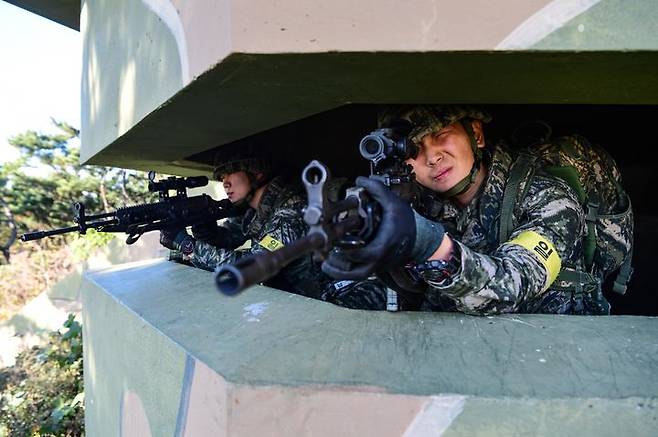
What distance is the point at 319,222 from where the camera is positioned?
929 millimetres

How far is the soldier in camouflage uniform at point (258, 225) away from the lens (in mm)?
2896

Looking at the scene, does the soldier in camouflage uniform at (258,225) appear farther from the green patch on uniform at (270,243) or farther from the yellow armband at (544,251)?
the yellow armband at (544,251)

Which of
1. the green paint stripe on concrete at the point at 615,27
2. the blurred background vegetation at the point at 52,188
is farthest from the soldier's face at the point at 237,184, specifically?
the blurred background vegetation at the point at 52,188

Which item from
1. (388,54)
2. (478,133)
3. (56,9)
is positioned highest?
(56,9)

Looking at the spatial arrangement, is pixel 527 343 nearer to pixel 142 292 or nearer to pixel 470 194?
pixel 470 194

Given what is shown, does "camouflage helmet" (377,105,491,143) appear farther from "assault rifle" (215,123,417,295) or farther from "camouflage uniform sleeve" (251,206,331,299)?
"camouflage uniform sleeve" (251,206,331,299)

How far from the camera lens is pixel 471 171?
6.40 feet

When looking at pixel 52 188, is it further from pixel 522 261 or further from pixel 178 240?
pixel 522 261

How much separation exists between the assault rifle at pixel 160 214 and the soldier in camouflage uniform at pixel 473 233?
6.95 ft

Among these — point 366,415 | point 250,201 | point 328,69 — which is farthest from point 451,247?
point 250,201

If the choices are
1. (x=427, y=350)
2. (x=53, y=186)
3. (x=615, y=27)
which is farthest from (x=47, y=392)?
(x=53, y=186)

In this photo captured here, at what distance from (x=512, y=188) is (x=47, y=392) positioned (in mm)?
5174

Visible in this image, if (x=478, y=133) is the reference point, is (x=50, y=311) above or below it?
below

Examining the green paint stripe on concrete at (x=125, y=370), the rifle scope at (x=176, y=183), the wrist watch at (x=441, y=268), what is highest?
the rifle scope at (x=176, y=183)
